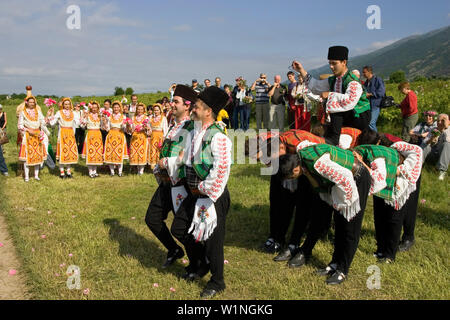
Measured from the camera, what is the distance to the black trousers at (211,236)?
11.5 feet

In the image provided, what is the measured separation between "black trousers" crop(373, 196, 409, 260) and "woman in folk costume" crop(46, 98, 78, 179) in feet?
24.6

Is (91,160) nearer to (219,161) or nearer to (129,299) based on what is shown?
(129,299)

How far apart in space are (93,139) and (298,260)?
269 inches

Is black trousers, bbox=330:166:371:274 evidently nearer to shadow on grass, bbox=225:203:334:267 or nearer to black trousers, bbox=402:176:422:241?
shadow on grass, bbox=225:203:334:267

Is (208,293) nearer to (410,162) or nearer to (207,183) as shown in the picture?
(207,183)

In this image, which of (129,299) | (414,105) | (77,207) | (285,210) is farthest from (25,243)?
(414,105)

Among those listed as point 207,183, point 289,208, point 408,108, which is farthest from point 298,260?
point 408,108

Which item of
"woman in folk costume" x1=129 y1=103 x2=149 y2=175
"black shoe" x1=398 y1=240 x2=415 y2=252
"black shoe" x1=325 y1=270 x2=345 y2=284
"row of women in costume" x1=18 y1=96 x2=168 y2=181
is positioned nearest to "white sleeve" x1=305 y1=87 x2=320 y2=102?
"black shoe" x1=325 y1=270 x2=345 y2=284

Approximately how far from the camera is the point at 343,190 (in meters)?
3.46

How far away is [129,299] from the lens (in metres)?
→ 3.66

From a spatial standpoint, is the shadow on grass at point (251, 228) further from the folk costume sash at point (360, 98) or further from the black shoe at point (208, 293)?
the folk costume sash at point (360, 98)

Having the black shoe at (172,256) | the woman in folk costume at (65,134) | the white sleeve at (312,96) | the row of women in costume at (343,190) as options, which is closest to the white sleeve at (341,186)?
the row of women in costume at (343,190)

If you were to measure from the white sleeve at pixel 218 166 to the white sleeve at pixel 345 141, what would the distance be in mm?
1632

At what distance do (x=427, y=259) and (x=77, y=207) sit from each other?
568 centimetres
